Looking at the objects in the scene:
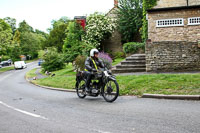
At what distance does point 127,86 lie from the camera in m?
10.3

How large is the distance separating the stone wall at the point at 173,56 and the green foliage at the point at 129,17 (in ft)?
60.4

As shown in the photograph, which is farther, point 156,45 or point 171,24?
point 171,24

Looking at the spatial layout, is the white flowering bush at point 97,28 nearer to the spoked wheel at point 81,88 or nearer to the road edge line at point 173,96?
Answer: the spoked wheel at point 81,88

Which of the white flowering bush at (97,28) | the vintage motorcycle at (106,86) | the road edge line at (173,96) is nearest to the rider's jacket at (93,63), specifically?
the vintage motorcycle at (106,86)

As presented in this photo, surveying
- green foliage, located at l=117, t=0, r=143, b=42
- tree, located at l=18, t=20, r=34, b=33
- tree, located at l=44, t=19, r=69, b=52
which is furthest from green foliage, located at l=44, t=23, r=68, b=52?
green foliage, located at l=117, t=0, r=143, b=42

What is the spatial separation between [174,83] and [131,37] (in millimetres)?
26423

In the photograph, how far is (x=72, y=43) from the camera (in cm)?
2762

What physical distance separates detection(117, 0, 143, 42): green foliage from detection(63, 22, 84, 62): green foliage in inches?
285

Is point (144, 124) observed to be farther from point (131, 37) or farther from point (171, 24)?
point (131, 37)

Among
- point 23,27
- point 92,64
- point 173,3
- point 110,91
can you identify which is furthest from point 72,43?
point 23,27

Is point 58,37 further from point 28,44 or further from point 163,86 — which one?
point 163,86

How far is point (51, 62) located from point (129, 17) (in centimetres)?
1396

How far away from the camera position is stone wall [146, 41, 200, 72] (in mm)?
14094

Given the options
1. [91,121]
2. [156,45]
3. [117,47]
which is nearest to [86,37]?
[117,47]
